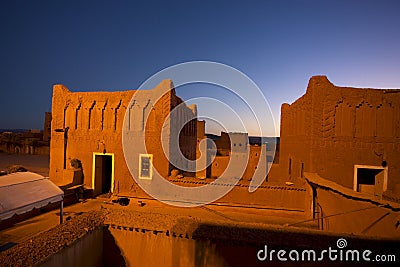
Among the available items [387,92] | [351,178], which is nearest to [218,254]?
[351,178]

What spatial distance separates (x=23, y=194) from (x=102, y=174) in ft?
23.9

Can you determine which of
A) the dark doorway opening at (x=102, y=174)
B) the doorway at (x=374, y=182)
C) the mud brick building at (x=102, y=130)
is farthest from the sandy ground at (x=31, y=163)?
the doorway at (x=374, y=182)

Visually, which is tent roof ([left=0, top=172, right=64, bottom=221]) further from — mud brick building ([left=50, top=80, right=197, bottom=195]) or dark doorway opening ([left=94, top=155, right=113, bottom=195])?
dark doorway opening ([left=94, top=155, right=113, bottom=195])

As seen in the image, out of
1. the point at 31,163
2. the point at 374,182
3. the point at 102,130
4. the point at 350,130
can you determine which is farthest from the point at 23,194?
the point at 31,163

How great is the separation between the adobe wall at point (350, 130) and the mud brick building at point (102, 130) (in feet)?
25.5

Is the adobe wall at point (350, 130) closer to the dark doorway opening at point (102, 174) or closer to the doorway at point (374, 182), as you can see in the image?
the doorway at point (374, 182)

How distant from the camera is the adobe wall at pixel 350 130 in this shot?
11.4m

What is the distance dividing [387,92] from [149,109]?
12.2 metres

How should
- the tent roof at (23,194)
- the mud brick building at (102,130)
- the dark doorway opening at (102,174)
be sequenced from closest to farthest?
the tent roof at (23,194) → the mud brick building at (102,130) → the dark doorway opening at (102,174)

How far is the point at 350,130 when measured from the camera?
11.8 m

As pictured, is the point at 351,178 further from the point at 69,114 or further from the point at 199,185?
the point at 69,114

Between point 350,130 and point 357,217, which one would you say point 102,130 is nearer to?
point 357,217

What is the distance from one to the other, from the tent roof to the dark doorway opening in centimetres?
529

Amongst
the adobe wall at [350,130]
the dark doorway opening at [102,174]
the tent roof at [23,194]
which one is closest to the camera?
the tent roof at [23,194]
